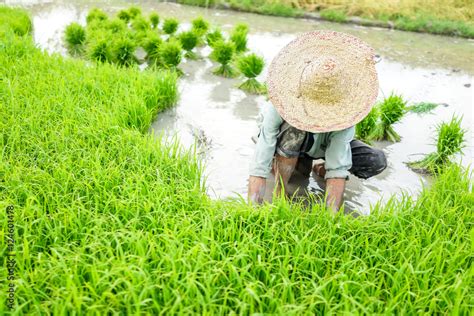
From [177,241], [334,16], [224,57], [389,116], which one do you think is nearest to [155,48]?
[224,57]

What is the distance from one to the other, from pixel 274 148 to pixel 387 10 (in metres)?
8.67

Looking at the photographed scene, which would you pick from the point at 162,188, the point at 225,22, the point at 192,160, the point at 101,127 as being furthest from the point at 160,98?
the point at 225,22

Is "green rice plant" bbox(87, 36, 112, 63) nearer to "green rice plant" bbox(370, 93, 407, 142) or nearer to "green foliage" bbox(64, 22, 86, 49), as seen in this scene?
"green foliage" bbox(64, 22, 86, 49)

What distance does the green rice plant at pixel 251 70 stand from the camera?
515 centimetres

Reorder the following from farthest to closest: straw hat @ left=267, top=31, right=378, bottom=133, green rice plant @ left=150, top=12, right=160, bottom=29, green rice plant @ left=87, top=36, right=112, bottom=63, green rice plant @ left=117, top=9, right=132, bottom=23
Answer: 1. green rice plant @ left=117, top=9, right=132, bottom=23
2. green rice plant @ left=150, top=12, right=160, bottom=29
3. green rice plant @ left=87, top=36, right=112, bottom=63
4. straw hat @ left=267, top=31, right=378, bottom=133

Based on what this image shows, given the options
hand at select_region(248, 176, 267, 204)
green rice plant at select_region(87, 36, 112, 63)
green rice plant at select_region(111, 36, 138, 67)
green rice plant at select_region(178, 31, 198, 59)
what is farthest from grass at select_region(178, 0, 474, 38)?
Result: hand at select_region(248, 176, 267, 204)

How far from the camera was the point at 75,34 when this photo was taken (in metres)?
6.22

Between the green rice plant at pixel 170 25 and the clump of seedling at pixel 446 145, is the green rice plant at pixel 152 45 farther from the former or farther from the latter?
the clump of seedling at pixel 446 145

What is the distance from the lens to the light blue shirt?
272cm

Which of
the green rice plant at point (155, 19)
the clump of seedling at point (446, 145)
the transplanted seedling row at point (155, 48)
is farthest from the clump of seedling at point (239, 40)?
the clump of seedling at point (446, 145)

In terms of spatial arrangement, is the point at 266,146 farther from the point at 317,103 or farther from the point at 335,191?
the point at 335,191

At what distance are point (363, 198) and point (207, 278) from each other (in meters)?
1.74

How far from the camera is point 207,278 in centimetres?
199

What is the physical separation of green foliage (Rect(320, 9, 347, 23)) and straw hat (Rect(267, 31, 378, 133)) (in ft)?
25.0
